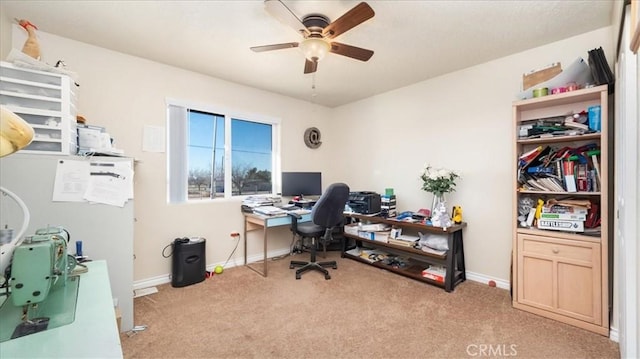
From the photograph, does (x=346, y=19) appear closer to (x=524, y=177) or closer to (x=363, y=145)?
(x=524, y=177)

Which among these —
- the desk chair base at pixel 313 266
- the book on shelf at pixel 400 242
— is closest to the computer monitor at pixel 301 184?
the desk chair base at pixel 313 266

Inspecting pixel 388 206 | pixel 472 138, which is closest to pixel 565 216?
pixel 472 138

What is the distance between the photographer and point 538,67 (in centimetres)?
244

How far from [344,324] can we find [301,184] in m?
2.12

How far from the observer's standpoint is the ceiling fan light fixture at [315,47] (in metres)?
1.93

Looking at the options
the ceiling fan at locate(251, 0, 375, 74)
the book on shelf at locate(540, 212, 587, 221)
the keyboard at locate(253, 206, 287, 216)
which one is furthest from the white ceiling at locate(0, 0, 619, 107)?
→ the keyboard at locate(253, 206, 287, 216)

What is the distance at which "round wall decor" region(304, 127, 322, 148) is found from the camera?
411cm

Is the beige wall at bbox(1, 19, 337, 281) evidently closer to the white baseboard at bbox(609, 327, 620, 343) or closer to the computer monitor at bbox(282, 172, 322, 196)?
the computer monitor at bbox(282, 172, 322, 196)

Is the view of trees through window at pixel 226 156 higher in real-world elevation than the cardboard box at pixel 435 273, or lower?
higher

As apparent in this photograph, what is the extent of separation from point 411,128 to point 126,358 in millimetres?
3478

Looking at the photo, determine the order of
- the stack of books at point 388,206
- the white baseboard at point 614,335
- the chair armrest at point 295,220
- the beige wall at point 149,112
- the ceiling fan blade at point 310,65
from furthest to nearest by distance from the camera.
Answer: the stack of books at point 388,206 < the chair armrest at point 295,220 < the beige wall at point 149,112 < the ceiling fan blade at point 310,65 < the white baseboard at point 614,335

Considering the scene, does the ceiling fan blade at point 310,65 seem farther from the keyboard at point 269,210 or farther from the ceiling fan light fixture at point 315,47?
the keyboard at point 269,210

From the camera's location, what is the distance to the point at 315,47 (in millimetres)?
1946

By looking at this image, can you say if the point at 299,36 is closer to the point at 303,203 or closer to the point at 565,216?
the point at 303,203
